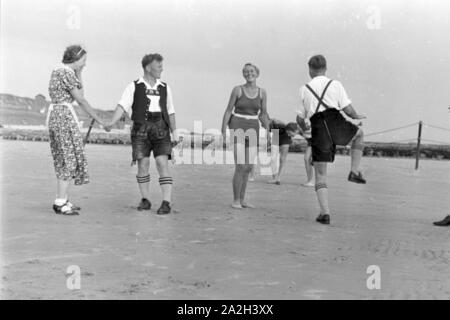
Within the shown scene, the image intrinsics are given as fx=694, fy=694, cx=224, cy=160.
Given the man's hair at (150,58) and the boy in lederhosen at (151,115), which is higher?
the man's hair at (150,58)

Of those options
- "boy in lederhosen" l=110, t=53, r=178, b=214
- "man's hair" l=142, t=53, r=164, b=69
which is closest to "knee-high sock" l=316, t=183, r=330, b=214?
"boy in lederhosen" l=110, t=53, r=178, b=214

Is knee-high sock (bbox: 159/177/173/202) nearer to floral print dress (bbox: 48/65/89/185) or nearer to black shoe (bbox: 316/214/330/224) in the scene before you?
floral print dress (bbox: 48/65/89/185)

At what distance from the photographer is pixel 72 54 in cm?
824

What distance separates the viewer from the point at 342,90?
840cm

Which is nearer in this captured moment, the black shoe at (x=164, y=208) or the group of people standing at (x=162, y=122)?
the group of people standing at (x=162, y=122)

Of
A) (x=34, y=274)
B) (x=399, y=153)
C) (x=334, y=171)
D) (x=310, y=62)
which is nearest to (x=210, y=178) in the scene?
(x=334, y=171)

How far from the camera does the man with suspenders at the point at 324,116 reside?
838 cm

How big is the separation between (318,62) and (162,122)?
2097mm

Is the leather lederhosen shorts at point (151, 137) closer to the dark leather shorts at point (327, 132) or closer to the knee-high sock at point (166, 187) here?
the knee-high sock at point (166, 187)

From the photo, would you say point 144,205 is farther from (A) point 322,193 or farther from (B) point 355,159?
(B) point 355,159

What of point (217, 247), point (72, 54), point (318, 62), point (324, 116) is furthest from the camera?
point (318, 62)

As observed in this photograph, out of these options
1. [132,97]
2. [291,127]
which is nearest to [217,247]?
[132,97]

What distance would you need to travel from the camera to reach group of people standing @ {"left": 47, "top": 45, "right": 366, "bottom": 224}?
8258 mm

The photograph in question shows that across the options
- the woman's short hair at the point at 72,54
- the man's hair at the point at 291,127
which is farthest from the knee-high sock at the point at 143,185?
the man's hair at the point at 291,127
